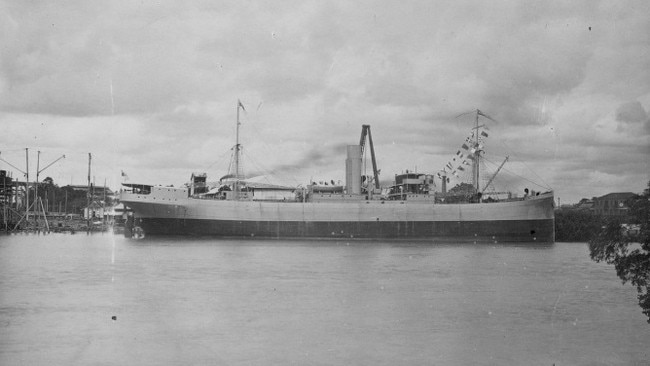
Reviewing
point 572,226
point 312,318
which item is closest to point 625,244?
point 312,318

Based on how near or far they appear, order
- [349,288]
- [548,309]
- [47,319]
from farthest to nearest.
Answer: [349,288]
[548,309]
[47,319]

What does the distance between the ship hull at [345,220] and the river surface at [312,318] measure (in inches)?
1783

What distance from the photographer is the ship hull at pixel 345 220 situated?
78.1m

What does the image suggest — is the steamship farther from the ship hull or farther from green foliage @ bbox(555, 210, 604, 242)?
green foliage @ bbox(555, 210, 604, 242)

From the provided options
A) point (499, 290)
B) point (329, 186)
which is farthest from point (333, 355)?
point (329, 186)

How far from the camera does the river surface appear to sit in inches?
550

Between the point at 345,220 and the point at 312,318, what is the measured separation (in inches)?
2404

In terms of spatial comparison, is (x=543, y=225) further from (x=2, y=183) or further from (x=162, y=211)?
(x=2, y=183)

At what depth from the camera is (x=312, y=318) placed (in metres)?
18.3

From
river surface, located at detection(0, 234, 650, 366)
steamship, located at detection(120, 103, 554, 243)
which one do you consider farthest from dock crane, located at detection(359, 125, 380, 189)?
river surface, located at detection(0, 234, 650, 366)

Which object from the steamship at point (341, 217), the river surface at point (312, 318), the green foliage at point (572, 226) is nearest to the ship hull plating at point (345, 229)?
the steamship at point (341, 217)

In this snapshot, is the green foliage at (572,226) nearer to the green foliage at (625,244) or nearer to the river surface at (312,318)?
the river surface at (312,318)

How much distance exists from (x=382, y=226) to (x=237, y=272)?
161 ft

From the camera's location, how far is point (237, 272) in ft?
104
